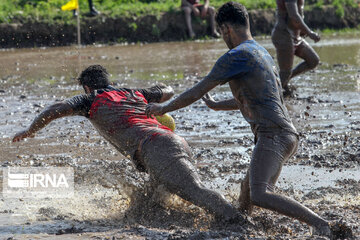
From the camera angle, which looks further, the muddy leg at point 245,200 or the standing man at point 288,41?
the standing man at point 288,41

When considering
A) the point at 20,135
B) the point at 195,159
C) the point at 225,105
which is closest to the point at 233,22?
the point at 225,105

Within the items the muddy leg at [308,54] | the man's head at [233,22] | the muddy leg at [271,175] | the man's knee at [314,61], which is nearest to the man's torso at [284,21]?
the muddy leg at [308,54]

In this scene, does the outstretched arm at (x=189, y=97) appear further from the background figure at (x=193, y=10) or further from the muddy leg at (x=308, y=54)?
the background figure at (x=193, y=10)

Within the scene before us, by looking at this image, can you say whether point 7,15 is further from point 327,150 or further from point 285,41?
point 327,150

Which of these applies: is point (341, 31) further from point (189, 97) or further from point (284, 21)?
point (189, 97)

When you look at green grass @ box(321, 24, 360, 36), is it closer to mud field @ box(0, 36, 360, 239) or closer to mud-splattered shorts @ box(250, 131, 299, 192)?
mud field @ box(0, 36, 360, 239)

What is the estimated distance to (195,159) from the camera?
7074mm

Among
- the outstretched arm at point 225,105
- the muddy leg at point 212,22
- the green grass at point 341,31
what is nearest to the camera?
the outstretched arm at point 225,105

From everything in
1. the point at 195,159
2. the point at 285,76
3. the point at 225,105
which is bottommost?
the point at 195,159

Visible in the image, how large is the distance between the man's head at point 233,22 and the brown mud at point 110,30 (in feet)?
45.0

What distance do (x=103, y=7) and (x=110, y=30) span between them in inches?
63.6

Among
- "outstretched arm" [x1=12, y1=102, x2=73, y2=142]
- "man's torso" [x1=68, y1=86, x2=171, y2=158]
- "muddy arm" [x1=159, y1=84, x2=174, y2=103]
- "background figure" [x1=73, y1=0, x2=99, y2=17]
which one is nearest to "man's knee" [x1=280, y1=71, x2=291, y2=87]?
"muddy arm" [x1=159, y1=84, x2=174, y2=103]

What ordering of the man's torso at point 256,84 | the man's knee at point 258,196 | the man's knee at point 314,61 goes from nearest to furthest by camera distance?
the man's knee at point 258,196, the man's torso at point 256,84, the man's knee at point 314,61

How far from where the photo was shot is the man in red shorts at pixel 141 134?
5066 millimetres
